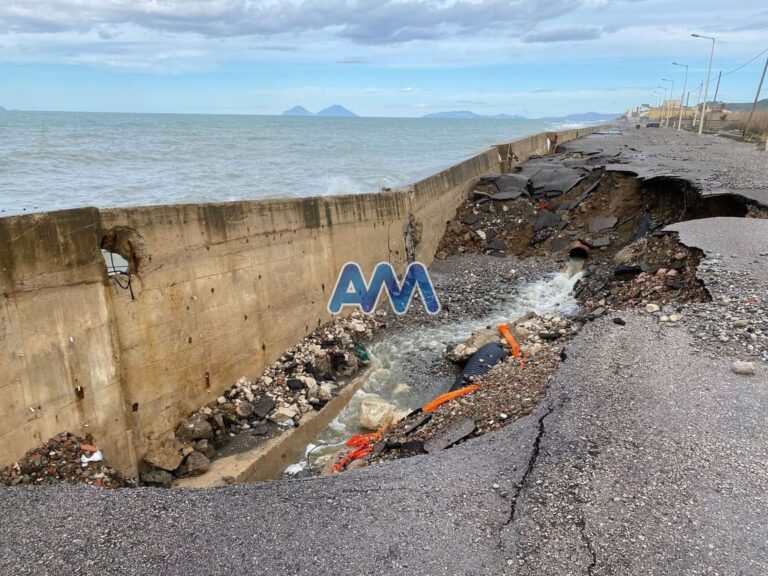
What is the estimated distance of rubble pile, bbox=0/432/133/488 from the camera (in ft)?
16.4

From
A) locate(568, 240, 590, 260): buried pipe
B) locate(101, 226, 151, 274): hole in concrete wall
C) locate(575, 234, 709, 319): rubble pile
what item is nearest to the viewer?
locate(101, 226, 151, 274): hole in concrete wall

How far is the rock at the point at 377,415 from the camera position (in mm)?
7258

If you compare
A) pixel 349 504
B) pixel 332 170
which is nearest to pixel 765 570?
pixel 349 504

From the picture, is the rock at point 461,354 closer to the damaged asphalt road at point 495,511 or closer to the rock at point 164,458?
the damaged asphalt road at point 495,511

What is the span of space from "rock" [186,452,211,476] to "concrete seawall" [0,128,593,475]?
0.56m

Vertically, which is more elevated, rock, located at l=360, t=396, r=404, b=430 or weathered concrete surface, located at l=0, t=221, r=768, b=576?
weathered concrete surface, located at l=0, t=221, r=768, b=576

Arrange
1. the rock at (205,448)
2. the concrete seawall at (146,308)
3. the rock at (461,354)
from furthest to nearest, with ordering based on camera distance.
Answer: the rock at (461,354) → the rock at (205,448) → the concrete seawall at (146,308)

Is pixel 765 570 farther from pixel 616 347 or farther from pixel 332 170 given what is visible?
pixel 332 170

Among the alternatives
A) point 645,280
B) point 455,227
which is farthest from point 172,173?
point 645,280

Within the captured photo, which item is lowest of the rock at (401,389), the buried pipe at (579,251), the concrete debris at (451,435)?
the rock at (401,389)

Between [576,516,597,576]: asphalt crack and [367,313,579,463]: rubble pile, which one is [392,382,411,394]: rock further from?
[576,516,597,576]: asphalt crack

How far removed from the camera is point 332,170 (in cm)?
2508

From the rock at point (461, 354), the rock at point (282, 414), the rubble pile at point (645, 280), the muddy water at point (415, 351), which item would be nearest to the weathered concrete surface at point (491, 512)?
the rubble pile at point (645, 280)

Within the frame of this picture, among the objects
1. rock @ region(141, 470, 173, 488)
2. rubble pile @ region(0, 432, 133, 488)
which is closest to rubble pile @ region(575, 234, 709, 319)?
rock @ region(141, 470, 173, 488)
